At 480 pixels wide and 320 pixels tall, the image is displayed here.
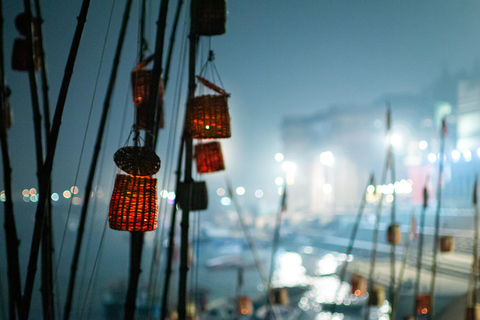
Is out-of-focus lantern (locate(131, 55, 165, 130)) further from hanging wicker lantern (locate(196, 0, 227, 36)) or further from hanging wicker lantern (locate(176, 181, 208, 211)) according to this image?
hanging wicker lantern (locate(176, 181, 208, 211))

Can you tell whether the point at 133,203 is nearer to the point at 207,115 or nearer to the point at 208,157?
the point at 207,115

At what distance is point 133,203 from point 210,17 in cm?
88

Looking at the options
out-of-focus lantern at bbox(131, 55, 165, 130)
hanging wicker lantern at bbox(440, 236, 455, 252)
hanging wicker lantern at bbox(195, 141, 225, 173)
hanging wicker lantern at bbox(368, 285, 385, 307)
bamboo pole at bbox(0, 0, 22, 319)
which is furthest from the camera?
hanging wicker lantern at bbox(368, 285, 385, 307)

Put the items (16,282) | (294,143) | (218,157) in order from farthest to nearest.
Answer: (294,143), (218,157), (16,282)

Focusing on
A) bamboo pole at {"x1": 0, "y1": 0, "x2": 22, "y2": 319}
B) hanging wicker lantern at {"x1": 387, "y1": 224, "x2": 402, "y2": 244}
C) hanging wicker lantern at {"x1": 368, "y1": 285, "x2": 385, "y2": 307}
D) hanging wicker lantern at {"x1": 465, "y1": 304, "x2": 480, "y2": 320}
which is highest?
bamboo pole at {"x1": 0, "y1": 0, "x2": 22, "y2": 319}

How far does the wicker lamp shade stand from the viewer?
1.60 m

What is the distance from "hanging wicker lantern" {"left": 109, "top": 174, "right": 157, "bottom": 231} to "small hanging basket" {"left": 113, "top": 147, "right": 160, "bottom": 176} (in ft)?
0.21

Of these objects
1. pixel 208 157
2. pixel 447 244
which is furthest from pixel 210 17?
pixel 447 244

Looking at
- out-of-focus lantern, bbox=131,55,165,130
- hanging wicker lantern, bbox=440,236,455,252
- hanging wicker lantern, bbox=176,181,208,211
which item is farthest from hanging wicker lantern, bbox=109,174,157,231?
hanging wicker lantern, bbox=440,236,455,252

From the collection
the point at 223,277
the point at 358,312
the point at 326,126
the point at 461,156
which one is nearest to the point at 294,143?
the point at 326,126

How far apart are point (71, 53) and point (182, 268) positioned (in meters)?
0.92

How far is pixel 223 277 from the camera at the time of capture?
65.3 feet

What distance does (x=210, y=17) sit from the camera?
1.59 metres

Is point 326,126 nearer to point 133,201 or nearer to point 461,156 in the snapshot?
point 461,156
